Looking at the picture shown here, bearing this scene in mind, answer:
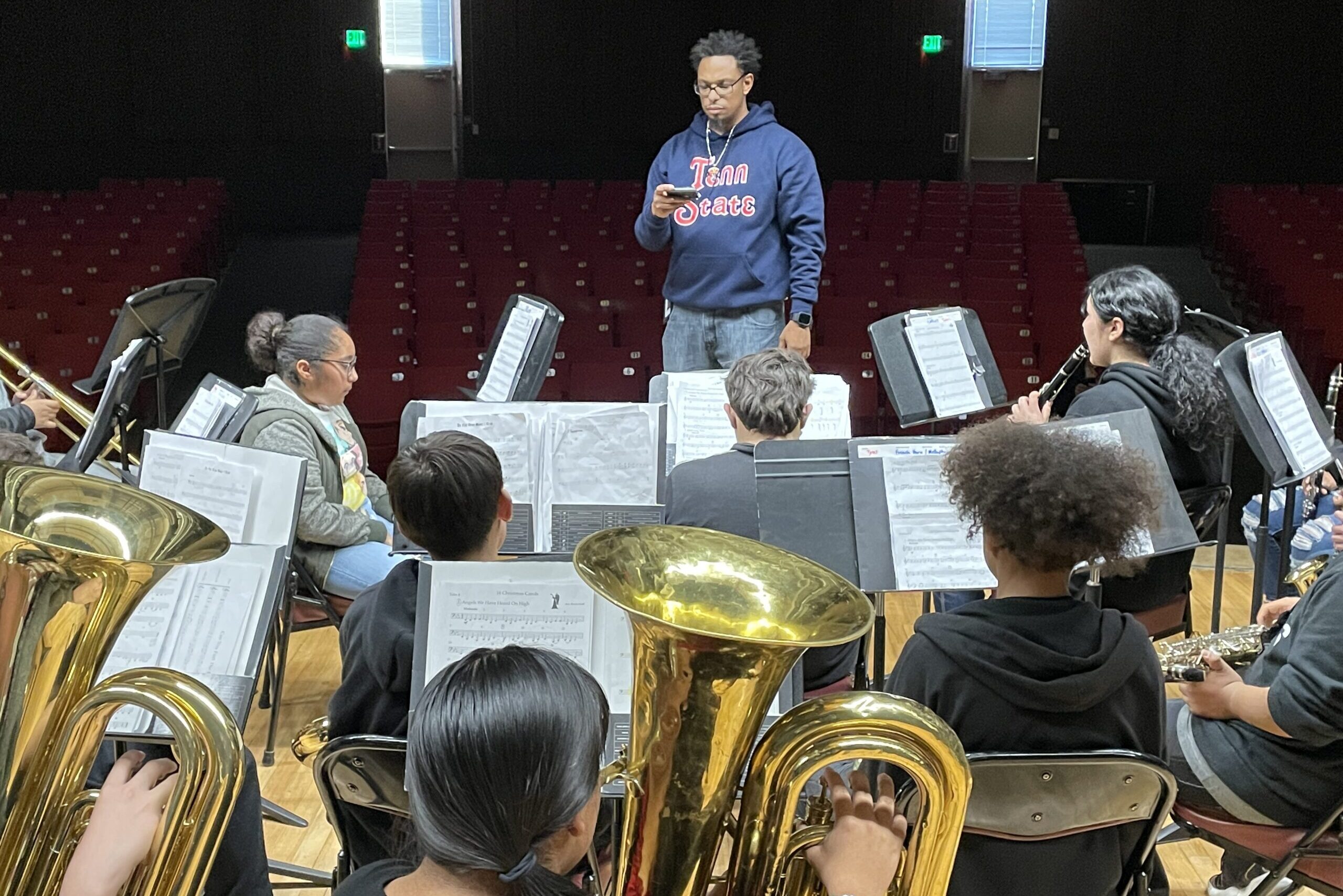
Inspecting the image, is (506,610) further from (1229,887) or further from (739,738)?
(1229,887)

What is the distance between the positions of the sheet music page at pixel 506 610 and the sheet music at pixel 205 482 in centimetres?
107

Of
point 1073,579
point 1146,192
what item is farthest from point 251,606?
→ point 1146,192

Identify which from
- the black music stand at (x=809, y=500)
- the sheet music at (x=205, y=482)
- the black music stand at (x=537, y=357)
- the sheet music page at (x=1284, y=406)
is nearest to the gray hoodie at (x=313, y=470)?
the sheet music at (x=205, y=482)

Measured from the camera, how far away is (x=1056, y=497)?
1883 mm

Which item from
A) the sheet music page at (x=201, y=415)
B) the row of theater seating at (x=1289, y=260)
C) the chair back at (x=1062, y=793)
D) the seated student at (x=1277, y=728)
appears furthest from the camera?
the row of theater seating at (x=1289, y=260)

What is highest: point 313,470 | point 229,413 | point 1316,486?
point 229,413

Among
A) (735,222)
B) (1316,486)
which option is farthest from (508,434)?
(1316,486)

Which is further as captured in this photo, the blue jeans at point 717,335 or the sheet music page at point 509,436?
the blue jeans at point 717,335

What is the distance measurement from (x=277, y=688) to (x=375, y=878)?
2.16 meters

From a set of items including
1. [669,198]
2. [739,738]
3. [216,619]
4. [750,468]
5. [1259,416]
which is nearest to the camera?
[739,738]

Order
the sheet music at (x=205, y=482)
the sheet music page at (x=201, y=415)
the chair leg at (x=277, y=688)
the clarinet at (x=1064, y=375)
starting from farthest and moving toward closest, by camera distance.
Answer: the clarinet at (x=1064, y=375) → the sheet music page at (x=201, y=415) → the chair leg at (x=277, y=688) → the sheet music at (x=205, y=482)

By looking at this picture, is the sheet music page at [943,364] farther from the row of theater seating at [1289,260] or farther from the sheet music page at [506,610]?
the row of theater seating at [1289,260]

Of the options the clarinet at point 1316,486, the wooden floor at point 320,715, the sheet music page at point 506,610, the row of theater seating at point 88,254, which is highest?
the sheet music page at point 506,610

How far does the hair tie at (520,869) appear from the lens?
1.19 meters
